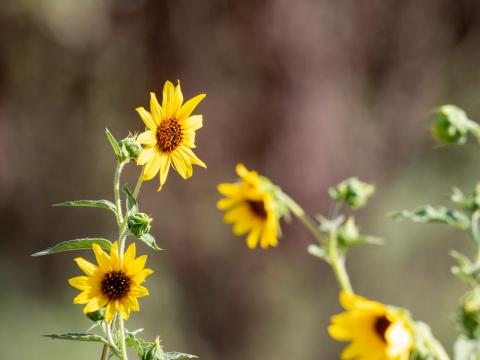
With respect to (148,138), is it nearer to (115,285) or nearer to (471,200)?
(115,285)

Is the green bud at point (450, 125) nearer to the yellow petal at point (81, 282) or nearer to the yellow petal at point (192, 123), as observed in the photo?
the yellow petal at point (192, 123)

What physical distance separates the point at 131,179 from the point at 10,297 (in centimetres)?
67

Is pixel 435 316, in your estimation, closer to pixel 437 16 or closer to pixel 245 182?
pixel 437 16

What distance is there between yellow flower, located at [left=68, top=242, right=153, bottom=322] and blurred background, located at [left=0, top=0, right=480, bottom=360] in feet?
8.25

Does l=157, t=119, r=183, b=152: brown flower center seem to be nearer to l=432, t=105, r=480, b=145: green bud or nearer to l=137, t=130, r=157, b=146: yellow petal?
l=137, t=130, r=157, b=146: yellow petal

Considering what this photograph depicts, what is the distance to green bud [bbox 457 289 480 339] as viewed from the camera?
42cm

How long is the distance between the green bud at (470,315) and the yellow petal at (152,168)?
0.76ft

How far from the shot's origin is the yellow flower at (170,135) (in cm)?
58

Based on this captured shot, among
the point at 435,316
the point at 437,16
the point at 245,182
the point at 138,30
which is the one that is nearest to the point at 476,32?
the point at 437,16

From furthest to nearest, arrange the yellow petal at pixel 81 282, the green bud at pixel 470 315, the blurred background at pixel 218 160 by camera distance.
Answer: the blurred background at pixel 218 160 → the yellow petal at pixel 81 282 → the green bud at pixel 470 315

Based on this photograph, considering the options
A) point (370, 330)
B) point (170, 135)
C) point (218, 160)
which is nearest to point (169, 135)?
point (170, 135)

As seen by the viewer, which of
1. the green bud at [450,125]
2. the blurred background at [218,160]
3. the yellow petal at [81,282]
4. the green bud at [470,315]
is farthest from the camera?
the blurred background at [218,160]

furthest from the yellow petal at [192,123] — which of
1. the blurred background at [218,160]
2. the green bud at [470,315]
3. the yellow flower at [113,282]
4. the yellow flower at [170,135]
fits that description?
the blurred background at [218,160]

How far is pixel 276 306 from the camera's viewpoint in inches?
129
